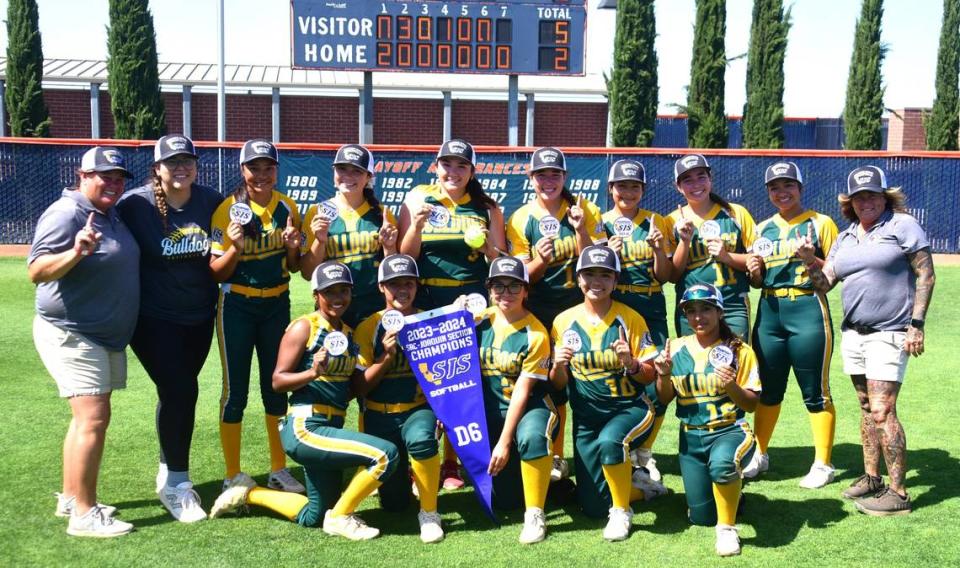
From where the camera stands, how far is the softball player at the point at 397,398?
17.9 feet

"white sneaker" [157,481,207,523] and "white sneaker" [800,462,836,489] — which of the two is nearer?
"white sneaker" [157,481,207,523]

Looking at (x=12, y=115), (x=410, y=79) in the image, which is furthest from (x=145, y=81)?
(x=410, y=79)

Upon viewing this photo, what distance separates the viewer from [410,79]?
31.8 metres

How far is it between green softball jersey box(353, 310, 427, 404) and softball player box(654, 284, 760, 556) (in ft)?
5.02

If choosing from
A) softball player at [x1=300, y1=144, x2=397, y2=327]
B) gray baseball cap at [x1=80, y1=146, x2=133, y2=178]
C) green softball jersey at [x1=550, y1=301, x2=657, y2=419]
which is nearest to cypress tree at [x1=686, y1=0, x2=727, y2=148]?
softball player at [x1=300, y1=144, x2=397, y2=327]

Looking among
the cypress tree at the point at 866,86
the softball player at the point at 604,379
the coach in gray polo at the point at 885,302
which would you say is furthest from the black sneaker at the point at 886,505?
the cypress tree at the point at 866,86

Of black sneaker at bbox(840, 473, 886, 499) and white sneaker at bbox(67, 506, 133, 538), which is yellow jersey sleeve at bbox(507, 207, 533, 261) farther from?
white sneaker at bbox(67, 506, 133, 538)

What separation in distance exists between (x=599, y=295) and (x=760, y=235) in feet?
5.04

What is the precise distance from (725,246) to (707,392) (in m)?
1.24

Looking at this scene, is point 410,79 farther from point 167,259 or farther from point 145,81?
point 167,259

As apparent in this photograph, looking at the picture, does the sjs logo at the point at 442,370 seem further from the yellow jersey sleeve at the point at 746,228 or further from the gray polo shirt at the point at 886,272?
the gray polo shirt at the point at 886,272

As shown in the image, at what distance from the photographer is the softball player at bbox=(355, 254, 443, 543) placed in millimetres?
5461

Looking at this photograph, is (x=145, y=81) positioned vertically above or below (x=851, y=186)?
above

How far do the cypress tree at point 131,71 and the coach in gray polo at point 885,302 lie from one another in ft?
84.1
